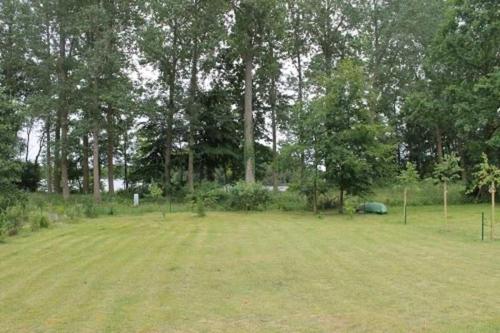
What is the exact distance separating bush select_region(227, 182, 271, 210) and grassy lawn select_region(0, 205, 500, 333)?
9.18 m

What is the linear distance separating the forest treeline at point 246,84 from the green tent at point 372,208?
826 mm

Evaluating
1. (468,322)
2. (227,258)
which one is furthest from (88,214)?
(468,322)

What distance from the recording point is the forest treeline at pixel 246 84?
67.5 ft

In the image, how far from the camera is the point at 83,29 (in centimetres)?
2573

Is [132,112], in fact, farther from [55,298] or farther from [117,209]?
[55,298]

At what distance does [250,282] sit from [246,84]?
71.1 feet

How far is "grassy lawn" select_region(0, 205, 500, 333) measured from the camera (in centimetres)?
527

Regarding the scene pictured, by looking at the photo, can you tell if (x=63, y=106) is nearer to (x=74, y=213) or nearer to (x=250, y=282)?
(x=74, y=213)

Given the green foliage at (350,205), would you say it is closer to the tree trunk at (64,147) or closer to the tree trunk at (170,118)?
the tree trunk at (170,118)

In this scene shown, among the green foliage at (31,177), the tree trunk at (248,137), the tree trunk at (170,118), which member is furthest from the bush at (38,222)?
the green foliage at (31,177)

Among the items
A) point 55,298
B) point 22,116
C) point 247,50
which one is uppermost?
point 247,50

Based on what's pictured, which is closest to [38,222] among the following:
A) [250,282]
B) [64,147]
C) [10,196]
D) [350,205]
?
[10,196]

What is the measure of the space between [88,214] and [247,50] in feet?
43.7

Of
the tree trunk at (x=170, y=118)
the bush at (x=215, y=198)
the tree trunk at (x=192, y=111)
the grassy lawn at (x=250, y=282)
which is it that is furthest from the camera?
the tree trunk at (x=170, y=118)
